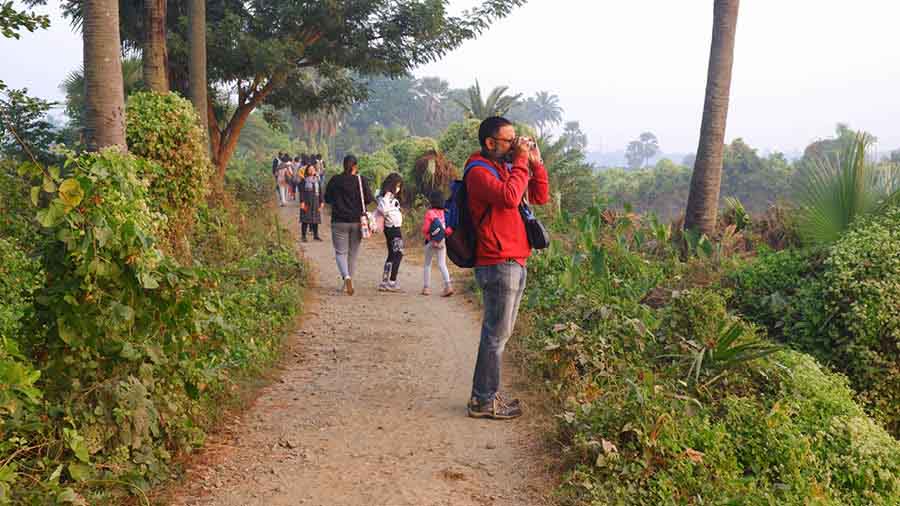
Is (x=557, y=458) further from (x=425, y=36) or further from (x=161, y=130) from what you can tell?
(x=425, y=36)

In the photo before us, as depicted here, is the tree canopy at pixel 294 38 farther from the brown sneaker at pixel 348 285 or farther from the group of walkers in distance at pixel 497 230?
the group of walkers in distance at pixel 497 230

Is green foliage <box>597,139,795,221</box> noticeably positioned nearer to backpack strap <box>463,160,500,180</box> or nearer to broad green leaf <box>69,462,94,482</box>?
backpack strap <box>463,160,500,180</box>

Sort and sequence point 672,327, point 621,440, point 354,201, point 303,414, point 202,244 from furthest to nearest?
point 202,244 → point 354,201 → point 672,327 → point 303,414 → point 621,440

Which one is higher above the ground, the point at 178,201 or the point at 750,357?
the point at 178,201

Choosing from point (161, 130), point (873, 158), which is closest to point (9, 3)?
point (161, 130)

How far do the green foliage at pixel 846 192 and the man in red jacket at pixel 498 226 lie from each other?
468 centimetres

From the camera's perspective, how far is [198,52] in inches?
A: 504

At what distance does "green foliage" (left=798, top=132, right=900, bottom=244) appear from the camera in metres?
8.27

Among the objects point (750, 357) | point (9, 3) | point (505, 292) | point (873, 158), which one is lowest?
point (750, 357)

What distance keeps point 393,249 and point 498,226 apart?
5405 millimetres

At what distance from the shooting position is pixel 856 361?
6570 mm

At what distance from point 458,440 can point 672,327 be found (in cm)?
237

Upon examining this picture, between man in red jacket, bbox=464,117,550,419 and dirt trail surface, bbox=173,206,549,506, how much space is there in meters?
0.63

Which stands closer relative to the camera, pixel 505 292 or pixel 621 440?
pixel 621 440
